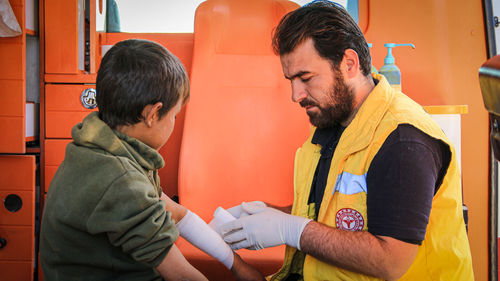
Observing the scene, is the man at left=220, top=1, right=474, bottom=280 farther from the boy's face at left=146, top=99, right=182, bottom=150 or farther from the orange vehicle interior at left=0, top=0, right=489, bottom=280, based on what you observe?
the orange vehicle interior at left=0, top=0, right=489, bottom=280

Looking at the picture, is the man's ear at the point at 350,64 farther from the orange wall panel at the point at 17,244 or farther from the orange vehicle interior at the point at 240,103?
the orange wall panel at the point at 17,244

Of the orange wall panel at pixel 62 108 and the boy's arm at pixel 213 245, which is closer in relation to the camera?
the boy's arm at pixel 213 245

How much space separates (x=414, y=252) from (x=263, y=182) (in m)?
0.96

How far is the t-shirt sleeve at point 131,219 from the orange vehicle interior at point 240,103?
2.94 feet

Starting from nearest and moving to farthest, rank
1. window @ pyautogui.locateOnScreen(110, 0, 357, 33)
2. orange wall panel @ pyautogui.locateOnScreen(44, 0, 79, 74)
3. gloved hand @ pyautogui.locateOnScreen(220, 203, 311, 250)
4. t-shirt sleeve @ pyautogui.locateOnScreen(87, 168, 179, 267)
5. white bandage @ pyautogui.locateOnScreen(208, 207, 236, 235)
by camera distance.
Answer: t-shirt sleeve @ pyautogui.locateOnScreen(87, 168, 179, 267), gloved hand @ pyautogui.locateOnScreen(220, 203, 311, 250), white bandage @ pyautogui.locateOnScreen(208, 207, 236, 235), orange wall panel @ pyautogui.locateOnScreen(44, 0, 79, 74), window @ pyautogui.locateOnScreen(110, 0, 357, 33)

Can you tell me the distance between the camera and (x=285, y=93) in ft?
5.77

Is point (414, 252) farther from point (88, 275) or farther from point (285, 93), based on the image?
point (285, 93)

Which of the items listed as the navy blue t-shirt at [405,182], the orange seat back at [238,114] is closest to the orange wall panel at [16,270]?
the orange seat back at [238,114]

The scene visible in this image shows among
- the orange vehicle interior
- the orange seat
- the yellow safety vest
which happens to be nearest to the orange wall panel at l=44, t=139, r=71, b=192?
the orange vehicle interior

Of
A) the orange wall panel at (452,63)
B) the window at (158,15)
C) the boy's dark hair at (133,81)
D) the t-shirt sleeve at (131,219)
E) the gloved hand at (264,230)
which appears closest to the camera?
the t-shirt sleeve at (131,219)

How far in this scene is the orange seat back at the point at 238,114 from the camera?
1.74 metres

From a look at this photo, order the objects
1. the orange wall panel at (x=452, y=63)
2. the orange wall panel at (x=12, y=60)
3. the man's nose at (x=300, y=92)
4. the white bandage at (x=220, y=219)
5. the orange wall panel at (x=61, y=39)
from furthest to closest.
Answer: the orange wall panel at (x=452, y=63), the orange wall panel at (x=61, y=39), the orange wall panel at (x=12, y=60), the white bandage at (x=220, y=219), the man's nose at (x=300, y=92)

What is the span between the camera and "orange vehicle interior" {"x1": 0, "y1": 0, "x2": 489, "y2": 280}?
171 centimetres

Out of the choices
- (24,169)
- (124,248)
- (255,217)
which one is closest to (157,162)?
(124,248)
